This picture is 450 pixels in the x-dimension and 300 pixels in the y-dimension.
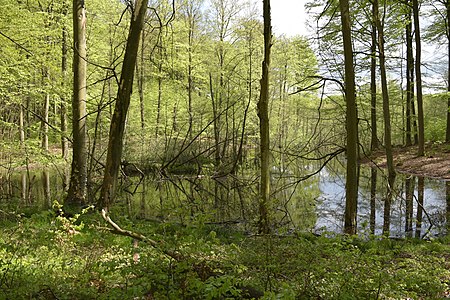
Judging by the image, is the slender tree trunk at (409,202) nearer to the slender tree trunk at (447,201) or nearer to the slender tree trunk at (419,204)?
the slender tree trunk at (419,204)

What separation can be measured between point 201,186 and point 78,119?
24.0ft

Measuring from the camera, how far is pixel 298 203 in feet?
36.7

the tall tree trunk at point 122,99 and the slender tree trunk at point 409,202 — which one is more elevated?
the tall tree trunk at point 122,99

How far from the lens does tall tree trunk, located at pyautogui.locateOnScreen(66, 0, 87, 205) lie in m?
8.06

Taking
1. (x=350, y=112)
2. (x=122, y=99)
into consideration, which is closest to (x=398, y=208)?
(x=350, y=112)

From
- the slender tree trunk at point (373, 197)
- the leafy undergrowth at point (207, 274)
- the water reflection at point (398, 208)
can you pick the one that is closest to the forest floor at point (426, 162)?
the slender tree trunk at point (373, 197)

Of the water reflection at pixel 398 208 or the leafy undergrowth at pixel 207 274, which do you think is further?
the water reflection at pixel 398 208

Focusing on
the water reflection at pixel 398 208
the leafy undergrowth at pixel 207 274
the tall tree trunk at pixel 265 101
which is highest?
the tall tree trunk at pixel 265 101

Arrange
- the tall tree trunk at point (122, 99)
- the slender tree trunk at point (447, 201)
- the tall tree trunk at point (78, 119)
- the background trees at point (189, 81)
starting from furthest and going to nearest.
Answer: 1. the background trees at point (189, 81)
2. the tall tree trunk at point (78, 119)
3. the slender tree trunk at point (447, 201)
4. the tall tree trunk at point (122, 99)

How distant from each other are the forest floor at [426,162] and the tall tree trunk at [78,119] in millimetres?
10887

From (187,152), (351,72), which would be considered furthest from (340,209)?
(187,152)

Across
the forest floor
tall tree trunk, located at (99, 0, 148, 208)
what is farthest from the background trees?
tall tree trunk, located at (99, 0, 148, 208)

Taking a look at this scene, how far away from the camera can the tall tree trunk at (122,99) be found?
6.05 metres

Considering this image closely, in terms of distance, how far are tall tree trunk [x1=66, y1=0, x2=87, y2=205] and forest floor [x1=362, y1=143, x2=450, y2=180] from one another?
35.7 feet
